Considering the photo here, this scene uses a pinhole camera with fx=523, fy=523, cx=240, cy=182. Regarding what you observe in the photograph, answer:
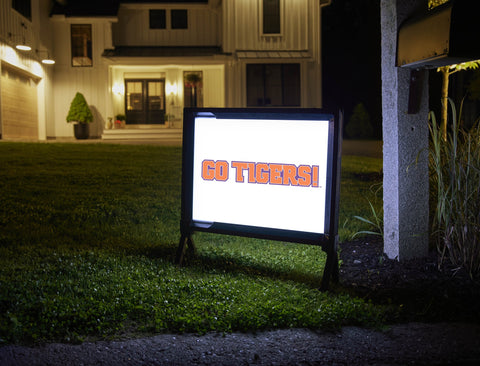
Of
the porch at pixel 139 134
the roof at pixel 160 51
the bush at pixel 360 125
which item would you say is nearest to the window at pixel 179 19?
the roof at pixel 160 51

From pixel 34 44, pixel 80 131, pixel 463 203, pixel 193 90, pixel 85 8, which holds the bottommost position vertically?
pixel 463 203

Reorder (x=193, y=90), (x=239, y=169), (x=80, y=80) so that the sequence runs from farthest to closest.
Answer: (x=193, y=90) < (x=80, y=80) < (x=239, y=169)

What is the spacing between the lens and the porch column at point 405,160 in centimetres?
454

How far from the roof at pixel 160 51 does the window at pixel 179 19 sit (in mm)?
1390

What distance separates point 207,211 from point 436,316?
2.02m

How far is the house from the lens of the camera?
25312 mm

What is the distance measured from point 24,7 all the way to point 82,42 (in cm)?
382

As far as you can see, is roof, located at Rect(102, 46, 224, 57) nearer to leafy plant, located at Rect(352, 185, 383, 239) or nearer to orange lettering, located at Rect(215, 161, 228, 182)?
leafy plant, located at Rect(352, 185, 383, 239)

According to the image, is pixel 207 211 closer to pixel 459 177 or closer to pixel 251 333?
pixel 251 333

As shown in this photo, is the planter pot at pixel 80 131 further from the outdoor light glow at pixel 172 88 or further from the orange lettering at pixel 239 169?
the orange lettering at pixel 239 169

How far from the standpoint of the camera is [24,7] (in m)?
22.5

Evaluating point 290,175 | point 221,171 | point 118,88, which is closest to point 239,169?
point 221,171

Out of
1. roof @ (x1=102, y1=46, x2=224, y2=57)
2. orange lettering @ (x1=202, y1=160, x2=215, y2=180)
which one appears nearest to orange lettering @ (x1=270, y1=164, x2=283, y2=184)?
orange lettering @ (x1=202, y1=160, x2=215, y2=180)

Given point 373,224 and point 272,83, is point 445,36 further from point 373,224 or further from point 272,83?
point 272,83
